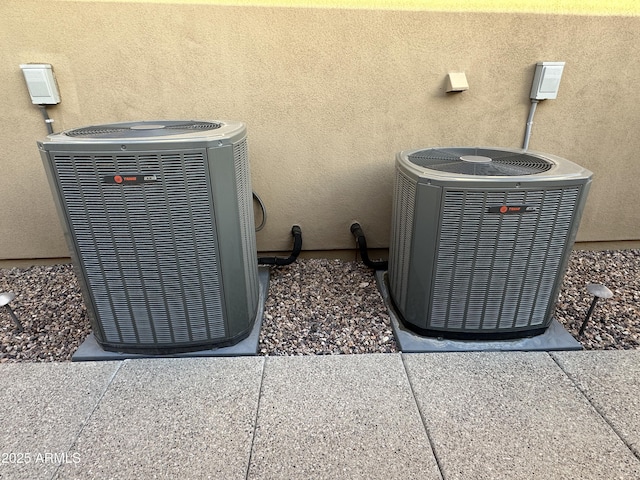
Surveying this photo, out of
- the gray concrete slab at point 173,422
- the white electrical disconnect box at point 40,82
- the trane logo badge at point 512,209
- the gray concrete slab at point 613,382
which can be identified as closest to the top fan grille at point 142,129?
the white electrical disconnect box at point 40,82

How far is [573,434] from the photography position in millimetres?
1494

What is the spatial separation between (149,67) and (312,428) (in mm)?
2292

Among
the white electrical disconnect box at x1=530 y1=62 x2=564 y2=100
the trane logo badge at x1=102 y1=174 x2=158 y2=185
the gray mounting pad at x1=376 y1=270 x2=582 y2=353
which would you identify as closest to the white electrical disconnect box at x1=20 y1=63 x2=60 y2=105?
the trane logo badge at x1=102 y1=174 x2=158 y2=185

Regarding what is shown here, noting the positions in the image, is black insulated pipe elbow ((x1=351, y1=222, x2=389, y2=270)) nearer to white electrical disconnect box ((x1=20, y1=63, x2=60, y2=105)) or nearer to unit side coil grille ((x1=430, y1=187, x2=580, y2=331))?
unit side coil grille ((x1=430, y1=187, x2=580, y2=331))

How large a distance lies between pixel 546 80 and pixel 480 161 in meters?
0.98

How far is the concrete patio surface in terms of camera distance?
138 centimetres

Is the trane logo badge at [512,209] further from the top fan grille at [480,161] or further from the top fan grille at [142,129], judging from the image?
the top fan grille at [142,129]

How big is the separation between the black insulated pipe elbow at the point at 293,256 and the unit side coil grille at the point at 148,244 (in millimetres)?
891

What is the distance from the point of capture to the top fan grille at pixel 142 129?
1696mm

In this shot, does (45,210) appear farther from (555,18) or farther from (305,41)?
(555,18)

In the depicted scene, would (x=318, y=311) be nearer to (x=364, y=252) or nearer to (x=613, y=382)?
(x=364, y=252)

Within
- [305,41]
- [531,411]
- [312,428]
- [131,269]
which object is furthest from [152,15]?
[531,411]

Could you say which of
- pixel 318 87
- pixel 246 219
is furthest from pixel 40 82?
pixel 318 87

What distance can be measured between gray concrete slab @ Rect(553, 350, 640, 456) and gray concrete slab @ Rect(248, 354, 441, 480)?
2.73 ft
